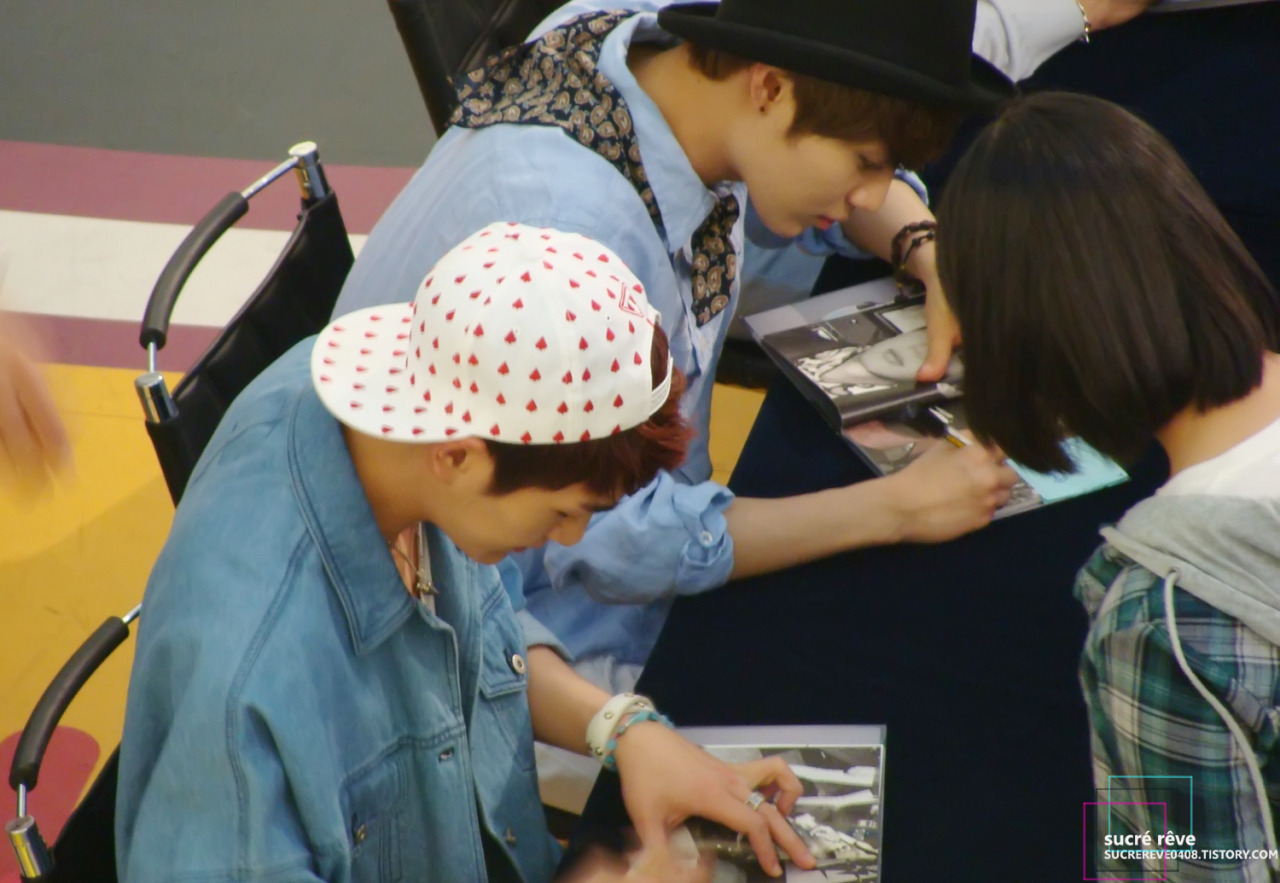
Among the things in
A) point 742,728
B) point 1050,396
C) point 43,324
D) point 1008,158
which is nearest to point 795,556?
point 742,728

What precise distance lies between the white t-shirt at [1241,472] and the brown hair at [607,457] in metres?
0.46

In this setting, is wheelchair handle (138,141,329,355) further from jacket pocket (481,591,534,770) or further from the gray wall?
the gray wall

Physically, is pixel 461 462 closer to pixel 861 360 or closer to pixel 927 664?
pixel 927 664

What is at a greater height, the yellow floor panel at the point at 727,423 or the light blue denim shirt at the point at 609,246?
the light blue denim shirt at the point at 609,246

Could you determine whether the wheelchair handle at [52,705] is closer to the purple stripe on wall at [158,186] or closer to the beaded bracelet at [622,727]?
the beaded bracelet at [622,727]

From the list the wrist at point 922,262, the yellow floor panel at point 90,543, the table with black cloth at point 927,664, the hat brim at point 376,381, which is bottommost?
the yellow floor panel at point 90,543

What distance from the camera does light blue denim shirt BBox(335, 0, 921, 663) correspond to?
145 centimetres

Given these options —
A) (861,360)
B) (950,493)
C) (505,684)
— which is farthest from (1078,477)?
(505,684)

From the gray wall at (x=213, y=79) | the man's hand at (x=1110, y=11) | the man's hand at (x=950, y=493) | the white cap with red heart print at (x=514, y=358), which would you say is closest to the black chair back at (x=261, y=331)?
the white cap with red heart print at (x=514, y=358)

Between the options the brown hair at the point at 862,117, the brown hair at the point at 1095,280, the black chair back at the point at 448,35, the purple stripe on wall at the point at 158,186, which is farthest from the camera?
the purple stripe on wall at the point at 158,186

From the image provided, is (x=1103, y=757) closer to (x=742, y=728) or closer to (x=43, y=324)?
(x=742, y=728)

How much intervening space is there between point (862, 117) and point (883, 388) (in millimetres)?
374

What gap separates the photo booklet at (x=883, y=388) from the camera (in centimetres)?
155

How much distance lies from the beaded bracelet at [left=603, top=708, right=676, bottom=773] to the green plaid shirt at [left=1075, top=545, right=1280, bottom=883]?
0.43 metres
